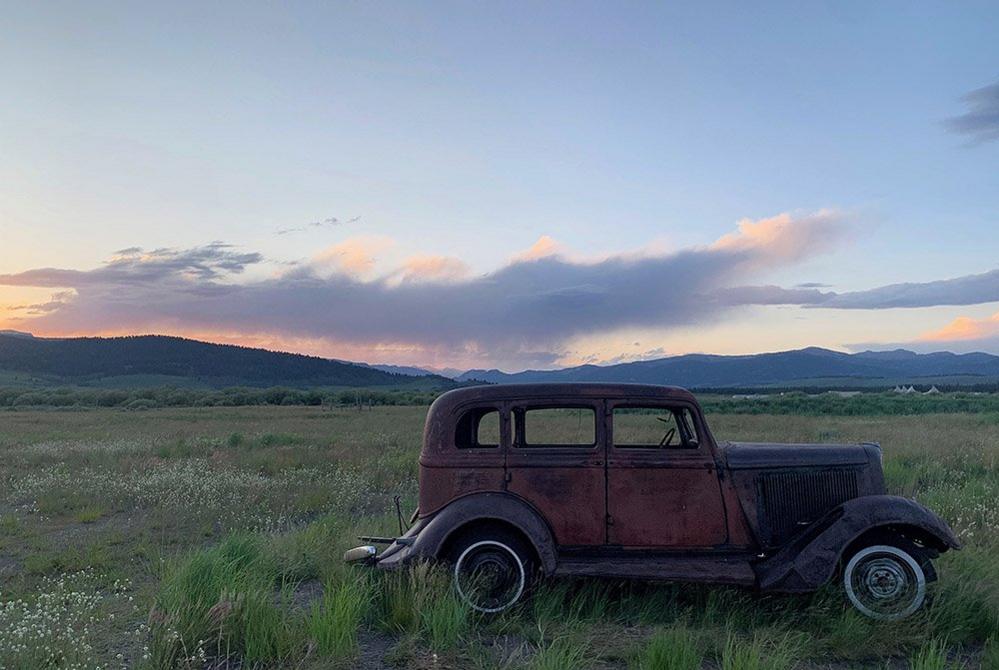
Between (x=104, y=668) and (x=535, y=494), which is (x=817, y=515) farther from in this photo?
(x=104, y=668)

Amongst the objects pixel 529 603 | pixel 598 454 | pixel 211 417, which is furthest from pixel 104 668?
pixel 211 417

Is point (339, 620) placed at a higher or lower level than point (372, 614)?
higher

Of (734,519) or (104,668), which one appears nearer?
(104,668)

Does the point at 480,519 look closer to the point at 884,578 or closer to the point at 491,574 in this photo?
the point at 491,574

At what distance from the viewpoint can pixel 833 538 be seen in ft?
20.7

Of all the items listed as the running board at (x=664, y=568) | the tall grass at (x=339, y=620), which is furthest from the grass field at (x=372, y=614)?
the running board at (x=664, y=568)

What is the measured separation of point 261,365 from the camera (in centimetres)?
12888

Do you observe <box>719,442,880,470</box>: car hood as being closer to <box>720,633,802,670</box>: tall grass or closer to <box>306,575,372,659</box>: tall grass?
<box>720,633,802,670</box>: tall grass

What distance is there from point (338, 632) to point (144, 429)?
29904mm

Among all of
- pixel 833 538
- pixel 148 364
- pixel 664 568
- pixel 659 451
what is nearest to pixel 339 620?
pixel 664 568

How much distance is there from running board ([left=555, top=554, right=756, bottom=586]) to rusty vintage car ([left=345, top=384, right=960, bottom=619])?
0.5 inches

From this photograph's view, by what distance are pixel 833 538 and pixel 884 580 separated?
1.95 feet

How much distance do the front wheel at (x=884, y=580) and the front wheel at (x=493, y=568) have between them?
2742 millimetres

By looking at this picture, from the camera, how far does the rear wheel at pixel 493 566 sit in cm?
632
